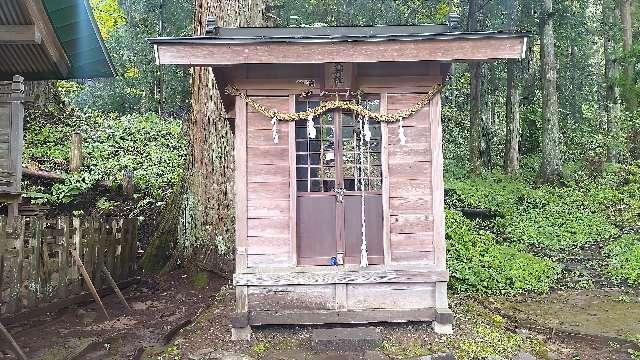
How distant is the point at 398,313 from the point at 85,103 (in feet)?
81.7

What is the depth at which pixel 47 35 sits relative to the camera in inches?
336

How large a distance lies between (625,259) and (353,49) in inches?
342

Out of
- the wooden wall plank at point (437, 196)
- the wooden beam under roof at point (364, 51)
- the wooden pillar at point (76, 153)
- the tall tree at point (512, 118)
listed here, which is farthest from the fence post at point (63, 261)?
the tall tree at point (512, 118)

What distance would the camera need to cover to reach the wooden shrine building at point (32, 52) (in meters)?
8.09

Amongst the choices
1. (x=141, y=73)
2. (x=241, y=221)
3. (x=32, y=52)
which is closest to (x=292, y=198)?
(x=241, y=221)

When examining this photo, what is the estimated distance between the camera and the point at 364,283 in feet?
22.1

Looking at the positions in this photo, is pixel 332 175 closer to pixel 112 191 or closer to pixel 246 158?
pixel 246 158

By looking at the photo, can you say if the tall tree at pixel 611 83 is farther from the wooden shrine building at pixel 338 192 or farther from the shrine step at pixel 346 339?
the shrine step at pixel 346 339

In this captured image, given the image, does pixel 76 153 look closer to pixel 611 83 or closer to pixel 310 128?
pixel 310 128

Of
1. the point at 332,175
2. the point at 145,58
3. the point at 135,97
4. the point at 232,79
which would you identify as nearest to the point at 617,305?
the point at 332,175

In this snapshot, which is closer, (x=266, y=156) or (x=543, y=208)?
(x=266, y=156)

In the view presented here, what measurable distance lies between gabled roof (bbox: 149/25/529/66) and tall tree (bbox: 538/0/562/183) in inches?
513

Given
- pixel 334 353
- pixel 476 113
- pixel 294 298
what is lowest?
pixel 334 353

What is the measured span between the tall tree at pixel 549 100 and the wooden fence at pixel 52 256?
14249mm
